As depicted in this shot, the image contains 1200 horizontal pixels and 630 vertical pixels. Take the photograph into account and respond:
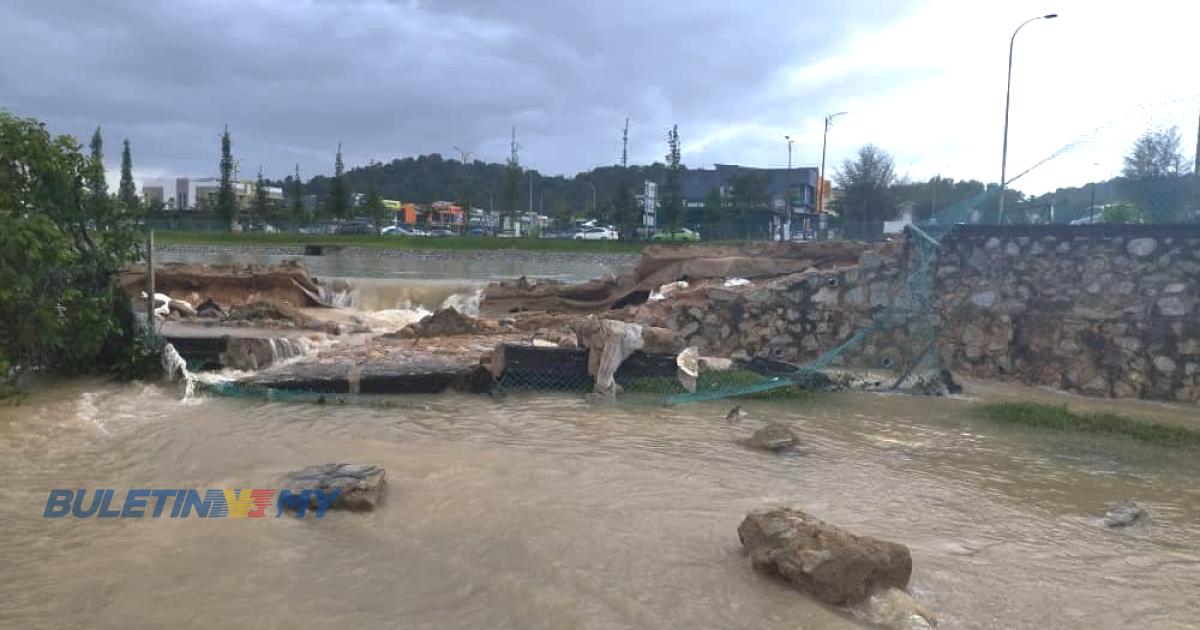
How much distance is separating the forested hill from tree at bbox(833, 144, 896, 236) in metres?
45.4

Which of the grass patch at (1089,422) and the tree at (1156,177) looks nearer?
the grass patch at (1089,422)

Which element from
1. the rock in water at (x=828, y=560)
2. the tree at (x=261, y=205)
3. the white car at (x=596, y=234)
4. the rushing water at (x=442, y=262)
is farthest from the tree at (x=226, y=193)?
the rock in water at (x=828, y=560)

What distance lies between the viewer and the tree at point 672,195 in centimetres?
5775

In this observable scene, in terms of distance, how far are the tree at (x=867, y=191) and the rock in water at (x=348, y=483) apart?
49.2 m

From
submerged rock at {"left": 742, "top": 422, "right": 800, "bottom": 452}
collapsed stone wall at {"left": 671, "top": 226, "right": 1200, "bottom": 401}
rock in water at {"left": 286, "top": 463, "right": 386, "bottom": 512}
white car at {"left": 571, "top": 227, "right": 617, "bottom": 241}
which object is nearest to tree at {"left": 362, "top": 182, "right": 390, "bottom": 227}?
white car at {"left": 571, "top": 227, "right": 617, "bottom": 241}

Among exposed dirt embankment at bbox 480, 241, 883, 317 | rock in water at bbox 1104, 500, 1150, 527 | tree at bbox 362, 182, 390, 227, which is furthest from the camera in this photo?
tree at bbox 362, 182, 390, 227

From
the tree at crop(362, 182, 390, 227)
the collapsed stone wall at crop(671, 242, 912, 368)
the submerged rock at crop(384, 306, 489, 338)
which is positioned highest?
the tree at crop(362, 182, 390, 227)

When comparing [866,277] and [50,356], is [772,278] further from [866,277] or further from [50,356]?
[50,356]

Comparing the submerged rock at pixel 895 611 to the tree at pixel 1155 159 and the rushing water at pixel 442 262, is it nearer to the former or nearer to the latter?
the tree at pixel 1155 159

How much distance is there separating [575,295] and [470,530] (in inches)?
667

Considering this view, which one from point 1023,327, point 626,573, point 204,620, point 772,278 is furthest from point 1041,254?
point 204,620

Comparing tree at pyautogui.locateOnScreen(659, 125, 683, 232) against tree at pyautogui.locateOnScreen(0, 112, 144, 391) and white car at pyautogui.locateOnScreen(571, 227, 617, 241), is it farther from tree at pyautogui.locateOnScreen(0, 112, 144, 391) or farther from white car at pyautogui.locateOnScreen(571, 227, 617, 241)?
tree at pyautogui.locateOnScreen(0, 112, 144, 391)

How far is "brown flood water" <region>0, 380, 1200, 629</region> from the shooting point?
4844 millimetres

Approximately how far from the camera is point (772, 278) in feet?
Answer: 61.8
